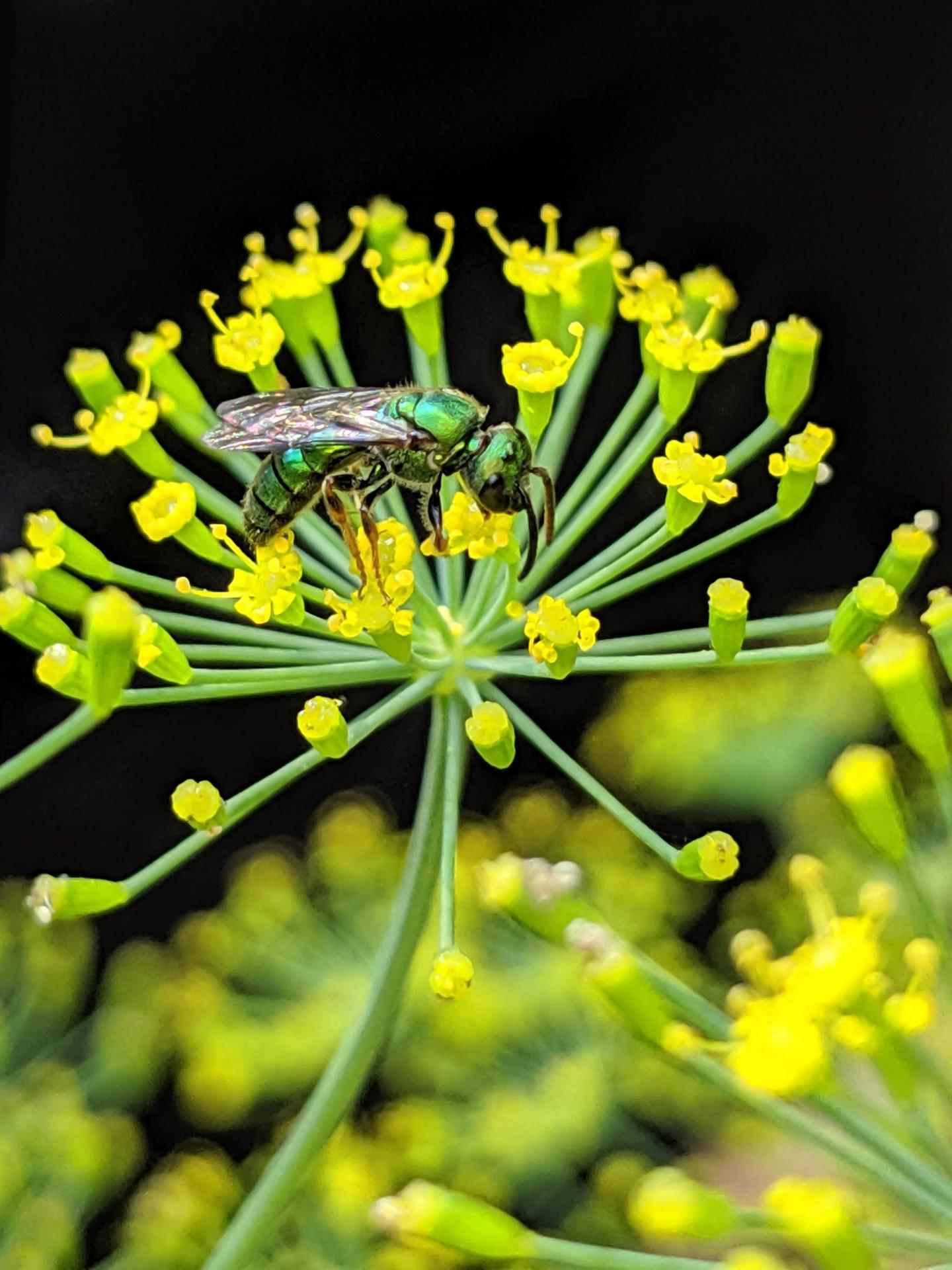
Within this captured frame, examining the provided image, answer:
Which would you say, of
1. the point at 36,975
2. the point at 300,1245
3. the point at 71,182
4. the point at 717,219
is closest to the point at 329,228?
the point at 71,182

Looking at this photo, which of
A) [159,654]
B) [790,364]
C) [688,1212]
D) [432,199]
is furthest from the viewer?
[432,199]

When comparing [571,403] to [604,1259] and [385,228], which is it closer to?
[385,228]

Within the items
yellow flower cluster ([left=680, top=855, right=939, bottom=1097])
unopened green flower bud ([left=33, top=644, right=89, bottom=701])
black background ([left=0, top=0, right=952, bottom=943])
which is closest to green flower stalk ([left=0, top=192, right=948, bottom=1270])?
unopened green flower bud ([left=33, top=644, right=89, bottom=701])

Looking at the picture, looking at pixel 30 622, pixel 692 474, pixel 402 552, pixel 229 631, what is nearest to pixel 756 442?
pixel 692 474

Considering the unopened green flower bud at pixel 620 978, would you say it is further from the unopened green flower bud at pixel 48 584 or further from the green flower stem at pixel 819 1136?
the unopened green flower bud at pixel 48 584

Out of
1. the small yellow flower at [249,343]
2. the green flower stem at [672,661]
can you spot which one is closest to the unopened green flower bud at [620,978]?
the green flower stem at [672,661]
